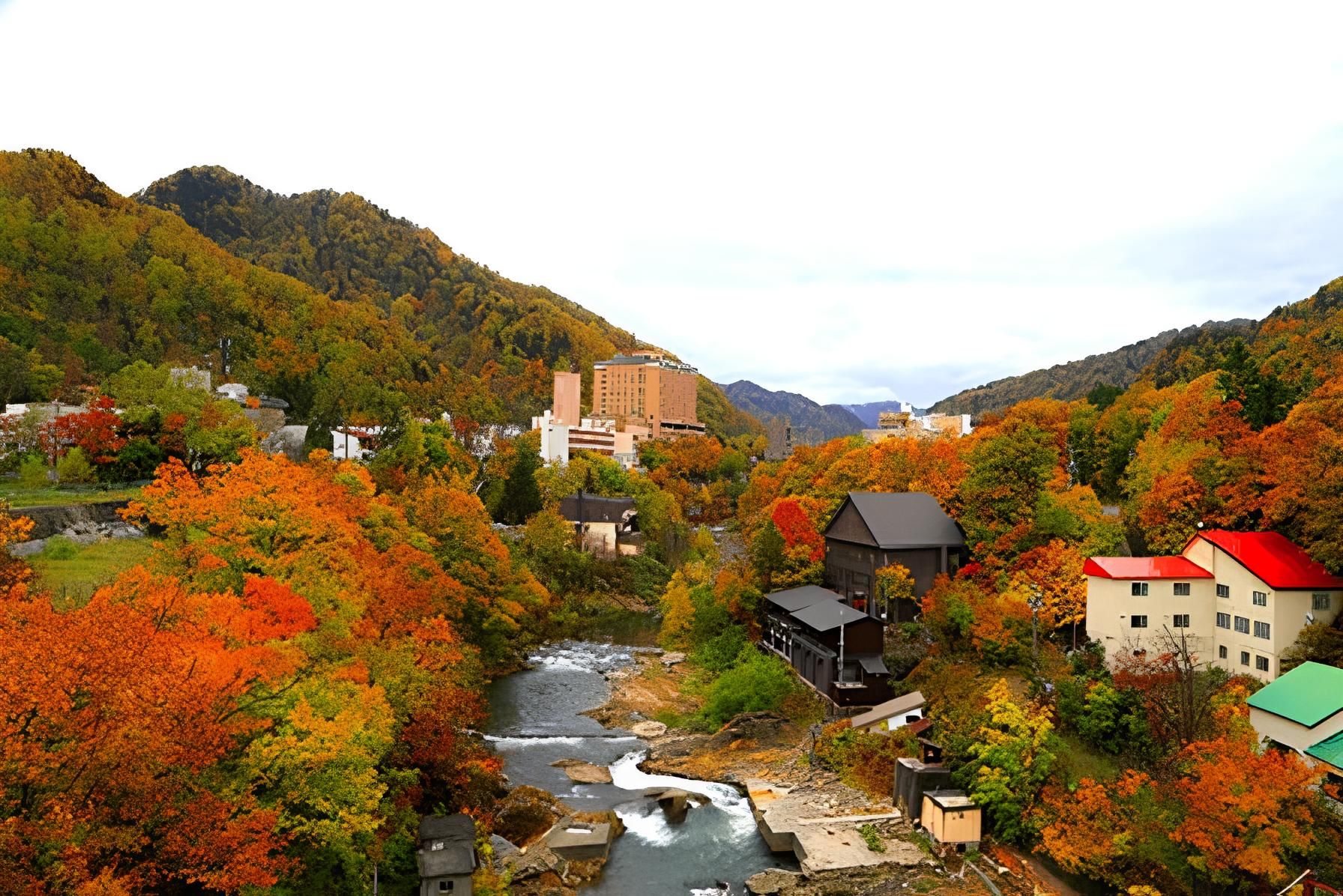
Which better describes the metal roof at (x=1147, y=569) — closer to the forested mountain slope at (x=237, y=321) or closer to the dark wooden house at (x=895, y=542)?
the dark wooden house at (x=895, y=542)

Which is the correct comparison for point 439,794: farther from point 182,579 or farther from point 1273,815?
point 1273,815

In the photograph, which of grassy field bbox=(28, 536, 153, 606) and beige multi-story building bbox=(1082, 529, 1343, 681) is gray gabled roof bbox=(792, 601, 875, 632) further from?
grassy field bbox=(28, 536, 153, 606)

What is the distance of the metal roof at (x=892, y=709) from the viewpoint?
21.7 m

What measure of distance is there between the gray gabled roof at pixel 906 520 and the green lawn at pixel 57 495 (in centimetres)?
2292

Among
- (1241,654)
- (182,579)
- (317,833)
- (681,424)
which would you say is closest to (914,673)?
(1241,654)

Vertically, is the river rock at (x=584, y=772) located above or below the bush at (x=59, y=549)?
below

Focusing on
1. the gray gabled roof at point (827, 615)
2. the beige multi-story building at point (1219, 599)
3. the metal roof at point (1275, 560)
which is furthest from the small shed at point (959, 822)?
the metal roof at point (1275, 560)

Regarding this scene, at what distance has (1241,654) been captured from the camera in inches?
728

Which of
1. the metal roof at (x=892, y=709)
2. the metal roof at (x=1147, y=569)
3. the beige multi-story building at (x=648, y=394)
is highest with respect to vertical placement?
the beige multi-story building at (x=648, y=394)

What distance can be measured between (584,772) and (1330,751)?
16.5 meters

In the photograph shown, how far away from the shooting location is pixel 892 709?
21953 millimetres

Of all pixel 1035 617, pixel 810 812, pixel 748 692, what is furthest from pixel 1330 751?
pixel 748 692

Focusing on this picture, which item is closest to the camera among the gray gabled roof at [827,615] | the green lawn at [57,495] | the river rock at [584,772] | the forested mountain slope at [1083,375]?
the river rock at [584,772]

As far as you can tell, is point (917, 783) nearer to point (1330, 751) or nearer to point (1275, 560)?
point (1330, 751)
